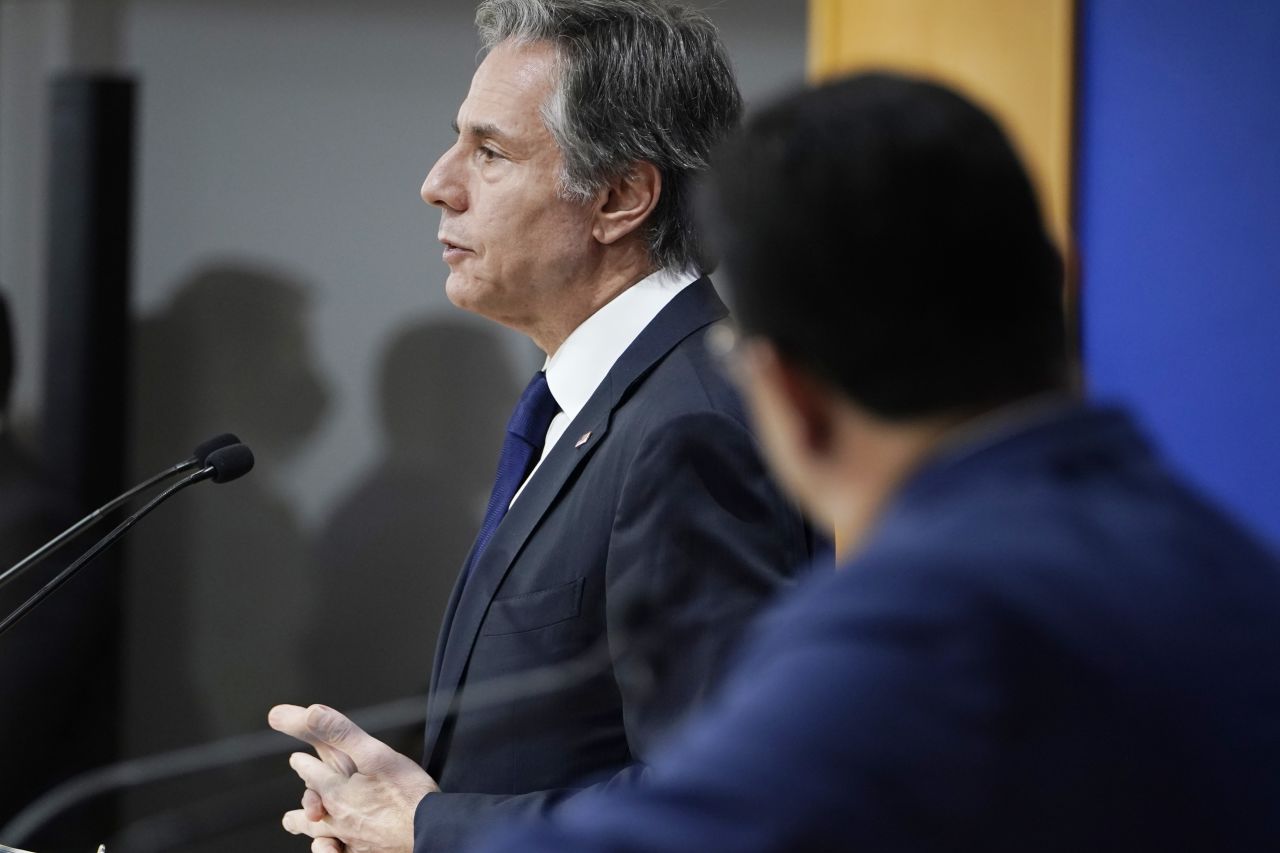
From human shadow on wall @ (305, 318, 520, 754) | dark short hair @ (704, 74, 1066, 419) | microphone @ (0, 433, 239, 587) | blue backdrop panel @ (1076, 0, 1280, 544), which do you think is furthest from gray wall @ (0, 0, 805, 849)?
dark short hair @ (704, 74, 1066, 419)

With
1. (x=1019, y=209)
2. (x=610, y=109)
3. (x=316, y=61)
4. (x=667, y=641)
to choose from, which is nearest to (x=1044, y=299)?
(x=1019, y=209)

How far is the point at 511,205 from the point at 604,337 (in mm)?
171

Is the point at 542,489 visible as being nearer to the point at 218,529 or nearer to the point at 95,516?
the point at 95,516

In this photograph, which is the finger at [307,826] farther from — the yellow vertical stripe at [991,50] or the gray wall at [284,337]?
the gray wall at [284,337]

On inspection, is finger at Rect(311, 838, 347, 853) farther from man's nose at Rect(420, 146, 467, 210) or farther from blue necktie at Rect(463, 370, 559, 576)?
man's nose at Rect(420, 146, 467, 210)

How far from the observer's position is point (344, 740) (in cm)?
140

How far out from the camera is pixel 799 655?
22.2 inches

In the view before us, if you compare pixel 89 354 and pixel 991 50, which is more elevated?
pixel 991 50

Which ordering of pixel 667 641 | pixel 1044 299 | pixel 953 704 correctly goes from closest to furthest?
pixel 953 704 → pixel 1044 299 → pixel 667 641

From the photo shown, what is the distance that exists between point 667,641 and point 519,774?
0.26 metres

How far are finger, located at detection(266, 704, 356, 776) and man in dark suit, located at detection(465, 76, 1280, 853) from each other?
755mm

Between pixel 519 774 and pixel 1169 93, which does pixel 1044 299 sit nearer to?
pixel 519 774

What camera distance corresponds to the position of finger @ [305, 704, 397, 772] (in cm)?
139

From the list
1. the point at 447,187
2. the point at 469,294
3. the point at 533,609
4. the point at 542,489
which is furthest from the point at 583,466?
the point at 447,187
